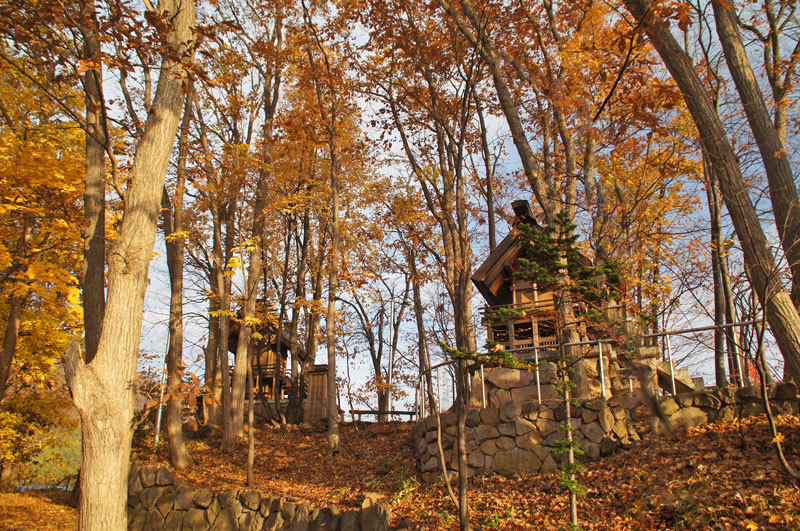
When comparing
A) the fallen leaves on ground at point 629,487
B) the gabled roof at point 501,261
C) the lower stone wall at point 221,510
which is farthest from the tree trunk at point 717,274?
the lower stone wall at point 221,510

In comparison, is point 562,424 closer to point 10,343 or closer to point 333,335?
point 333,335

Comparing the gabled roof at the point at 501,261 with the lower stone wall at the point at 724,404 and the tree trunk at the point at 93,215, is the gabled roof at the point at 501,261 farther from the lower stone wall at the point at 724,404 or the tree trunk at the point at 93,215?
the tree trunk at the point at 93,215

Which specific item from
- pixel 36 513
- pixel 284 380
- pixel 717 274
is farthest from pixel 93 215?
pixel 284 380

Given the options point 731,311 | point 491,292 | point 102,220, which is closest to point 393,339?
point 491,292

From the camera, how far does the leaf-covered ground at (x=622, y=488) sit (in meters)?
5.78

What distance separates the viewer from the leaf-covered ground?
5.78 metres

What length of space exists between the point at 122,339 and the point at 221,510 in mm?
6109

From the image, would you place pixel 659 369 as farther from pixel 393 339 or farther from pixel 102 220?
pixel 393 339

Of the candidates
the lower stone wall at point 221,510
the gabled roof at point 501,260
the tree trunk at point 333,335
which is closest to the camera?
the lower stone wall at point 221,510

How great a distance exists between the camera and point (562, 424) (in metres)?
9.07

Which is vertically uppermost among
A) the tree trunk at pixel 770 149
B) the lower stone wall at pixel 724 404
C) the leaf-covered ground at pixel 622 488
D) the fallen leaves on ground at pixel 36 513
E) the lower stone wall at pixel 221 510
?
the tree trunk at pixel 770 149

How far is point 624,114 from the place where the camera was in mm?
Result: 8531

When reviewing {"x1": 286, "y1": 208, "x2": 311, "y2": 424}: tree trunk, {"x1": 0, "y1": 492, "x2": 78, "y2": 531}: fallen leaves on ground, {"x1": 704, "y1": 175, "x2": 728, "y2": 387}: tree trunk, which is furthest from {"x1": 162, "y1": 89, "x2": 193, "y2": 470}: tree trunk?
{"x1": 704, "y1": 175, "x2": 728, "y2": 387}: tree trunk

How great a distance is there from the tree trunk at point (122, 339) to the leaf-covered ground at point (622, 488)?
4854 millimetres
